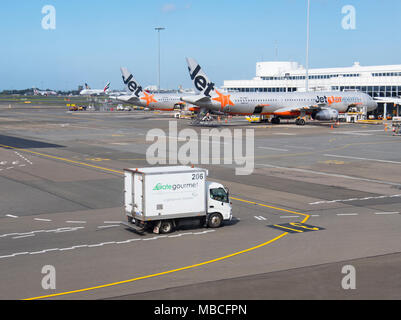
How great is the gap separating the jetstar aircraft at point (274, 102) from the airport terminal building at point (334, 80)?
12571 mm

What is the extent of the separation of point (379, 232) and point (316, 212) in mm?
4786

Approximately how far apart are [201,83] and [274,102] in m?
15.4

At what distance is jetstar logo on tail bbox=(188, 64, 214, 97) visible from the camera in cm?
8681

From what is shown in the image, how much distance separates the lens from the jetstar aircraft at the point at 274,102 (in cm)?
A: 8694

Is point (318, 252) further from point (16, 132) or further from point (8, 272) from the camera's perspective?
point (16, 132)

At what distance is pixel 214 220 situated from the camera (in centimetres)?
2491

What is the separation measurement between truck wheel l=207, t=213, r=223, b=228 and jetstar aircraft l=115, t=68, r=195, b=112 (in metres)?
94.3

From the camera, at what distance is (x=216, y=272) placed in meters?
18.1

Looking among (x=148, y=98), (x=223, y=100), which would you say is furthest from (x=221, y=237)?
(x=148, y=98)

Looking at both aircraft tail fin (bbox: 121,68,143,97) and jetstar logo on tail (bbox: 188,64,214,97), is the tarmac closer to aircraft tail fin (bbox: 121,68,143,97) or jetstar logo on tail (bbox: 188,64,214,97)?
jetstar logo on tail (bbox: 188,64,214,97)

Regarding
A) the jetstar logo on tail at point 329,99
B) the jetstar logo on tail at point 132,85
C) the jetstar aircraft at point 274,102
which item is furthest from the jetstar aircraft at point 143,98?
the jetstar logo on tail at point 329,99

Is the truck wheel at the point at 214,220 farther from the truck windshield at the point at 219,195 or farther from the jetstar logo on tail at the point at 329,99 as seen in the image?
the jetstar logo on tail at the point at 329,99

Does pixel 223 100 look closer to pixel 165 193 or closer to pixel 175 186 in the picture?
pixel 175 186
